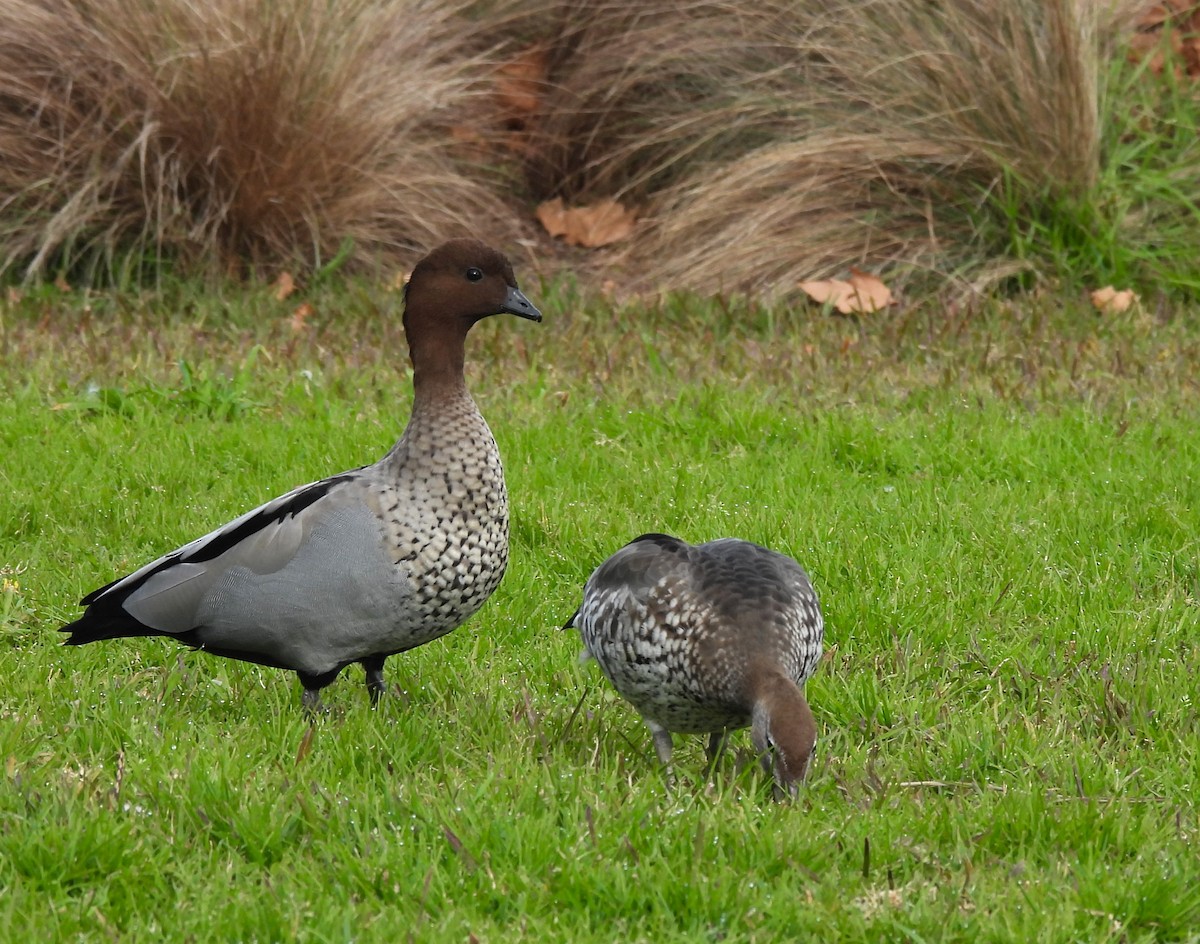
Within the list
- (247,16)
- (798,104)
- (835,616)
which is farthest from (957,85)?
(835,616)

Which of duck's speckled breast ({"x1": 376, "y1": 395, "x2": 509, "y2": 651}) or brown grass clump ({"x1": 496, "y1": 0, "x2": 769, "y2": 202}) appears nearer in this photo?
duck's speckled breast ({"x1": 376, "y1": 395, "x2": 509, "y2": 651})

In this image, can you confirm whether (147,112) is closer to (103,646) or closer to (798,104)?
(798,104)

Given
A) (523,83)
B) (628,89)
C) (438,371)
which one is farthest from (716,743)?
(523,83)

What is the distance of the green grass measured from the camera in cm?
337

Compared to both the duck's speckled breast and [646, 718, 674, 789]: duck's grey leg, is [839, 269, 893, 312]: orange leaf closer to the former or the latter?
the duck's speckled breast

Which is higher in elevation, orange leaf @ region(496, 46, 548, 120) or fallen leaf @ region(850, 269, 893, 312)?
orange leaf @ region(496, 46, 548, 120)

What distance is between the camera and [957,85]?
9.06 metres

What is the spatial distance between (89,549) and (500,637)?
1507 mm

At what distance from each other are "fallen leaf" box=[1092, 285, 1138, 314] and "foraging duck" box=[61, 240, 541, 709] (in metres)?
4.62

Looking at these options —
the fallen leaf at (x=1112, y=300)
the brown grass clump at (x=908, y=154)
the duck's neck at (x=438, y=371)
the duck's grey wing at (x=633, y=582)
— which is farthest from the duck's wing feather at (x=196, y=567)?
the fallen leaf at (x=1112, y=300)

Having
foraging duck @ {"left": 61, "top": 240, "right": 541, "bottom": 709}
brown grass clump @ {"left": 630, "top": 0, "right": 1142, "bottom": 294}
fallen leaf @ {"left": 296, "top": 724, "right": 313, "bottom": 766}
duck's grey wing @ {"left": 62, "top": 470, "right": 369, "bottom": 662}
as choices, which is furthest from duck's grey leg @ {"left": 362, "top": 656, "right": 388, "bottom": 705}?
brown grass clump @ {"left": 630, "top": 0, "right": 1142, "bottom": 294}

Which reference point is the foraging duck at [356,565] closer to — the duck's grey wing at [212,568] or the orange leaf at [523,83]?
the duck's grey wing at [212,568]

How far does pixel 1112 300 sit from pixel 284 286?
416 centimetres

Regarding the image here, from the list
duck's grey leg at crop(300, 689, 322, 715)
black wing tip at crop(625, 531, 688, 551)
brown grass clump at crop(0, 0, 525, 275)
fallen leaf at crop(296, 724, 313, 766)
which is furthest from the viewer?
brown grass clump at crop(0, 0, 525, 275)
